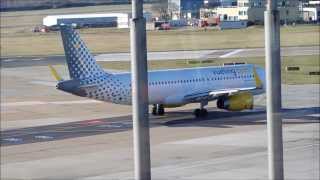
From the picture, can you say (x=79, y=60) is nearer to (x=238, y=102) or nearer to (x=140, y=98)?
(x=238, y=102)

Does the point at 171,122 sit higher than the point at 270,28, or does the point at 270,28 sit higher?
the point at 270,28

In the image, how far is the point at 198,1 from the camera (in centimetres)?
651

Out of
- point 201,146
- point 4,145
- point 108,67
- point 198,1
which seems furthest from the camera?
point 108,67

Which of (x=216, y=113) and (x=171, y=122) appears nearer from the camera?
(x=171, y=122)

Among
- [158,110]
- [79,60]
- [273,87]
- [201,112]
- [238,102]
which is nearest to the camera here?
[273,87]

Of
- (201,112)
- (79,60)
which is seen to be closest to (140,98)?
(79,60)

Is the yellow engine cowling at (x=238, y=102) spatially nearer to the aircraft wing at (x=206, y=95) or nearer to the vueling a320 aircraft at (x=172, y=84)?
the vueling a320 aircraft at (x=172, y=84)

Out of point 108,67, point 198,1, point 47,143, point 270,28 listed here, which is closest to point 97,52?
point 108,67

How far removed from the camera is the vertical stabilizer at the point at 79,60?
19.5m

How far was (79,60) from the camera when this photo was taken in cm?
1991

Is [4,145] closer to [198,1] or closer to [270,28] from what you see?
[198,1]

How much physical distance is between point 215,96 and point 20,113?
18.2 ft

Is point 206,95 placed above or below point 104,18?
below

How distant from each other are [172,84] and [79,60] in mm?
2634
